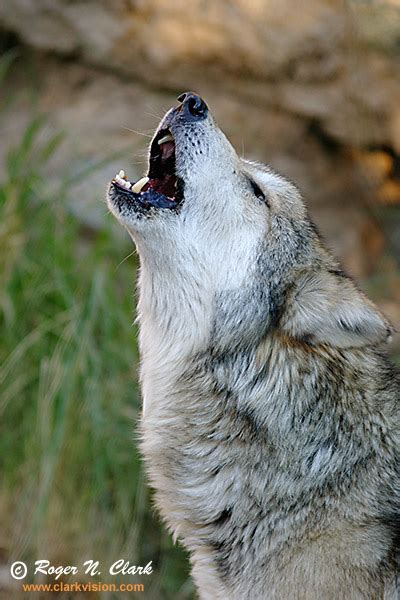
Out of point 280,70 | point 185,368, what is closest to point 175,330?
point 185,368

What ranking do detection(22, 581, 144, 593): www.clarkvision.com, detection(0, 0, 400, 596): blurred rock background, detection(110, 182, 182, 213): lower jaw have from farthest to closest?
detection(0, 0, 400, 596): blurred rock background, detection(22, 581, 144, 593): www.clarkvision.com, detection(110, 182, 182, 213): lower jaw

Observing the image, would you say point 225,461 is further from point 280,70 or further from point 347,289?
point 280,70

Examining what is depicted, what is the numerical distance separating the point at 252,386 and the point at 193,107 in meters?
1.10

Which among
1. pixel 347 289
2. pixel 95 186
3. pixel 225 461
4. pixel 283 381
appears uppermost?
pixel 95 186

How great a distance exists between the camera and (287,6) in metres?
7.41

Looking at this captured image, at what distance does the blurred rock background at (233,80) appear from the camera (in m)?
7.41

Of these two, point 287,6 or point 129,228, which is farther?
point 287,6

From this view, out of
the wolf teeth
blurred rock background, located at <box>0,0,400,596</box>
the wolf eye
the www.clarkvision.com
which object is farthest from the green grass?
the wolf eye

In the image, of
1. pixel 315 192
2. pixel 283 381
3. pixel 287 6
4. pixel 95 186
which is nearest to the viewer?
pixel 283 381

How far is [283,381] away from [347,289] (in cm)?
43

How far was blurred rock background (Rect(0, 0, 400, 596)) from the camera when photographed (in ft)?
24.3

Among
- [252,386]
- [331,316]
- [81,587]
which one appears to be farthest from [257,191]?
[81,587]

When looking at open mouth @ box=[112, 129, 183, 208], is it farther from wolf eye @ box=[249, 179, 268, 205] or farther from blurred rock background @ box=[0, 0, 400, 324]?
blurred rock background @ box=[0, 0, 400, 324]

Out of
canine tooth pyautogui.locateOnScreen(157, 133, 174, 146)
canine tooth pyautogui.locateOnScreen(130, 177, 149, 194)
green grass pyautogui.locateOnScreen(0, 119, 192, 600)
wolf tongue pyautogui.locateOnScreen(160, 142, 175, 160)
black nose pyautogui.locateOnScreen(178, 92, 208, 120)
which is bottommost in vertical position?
green grass pyautogui.locateOnScreen(0, 119, 192, 600)
